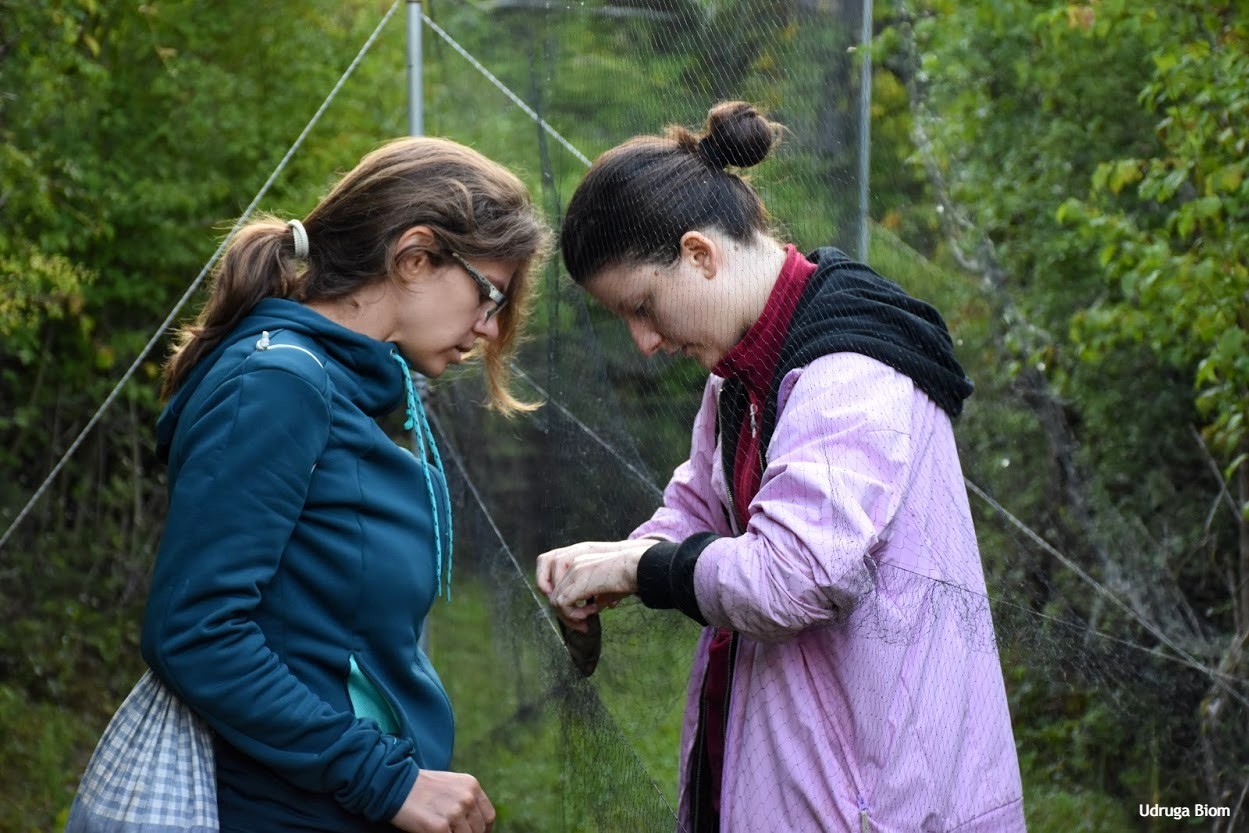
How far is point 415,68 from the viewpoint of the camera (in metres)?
4.25

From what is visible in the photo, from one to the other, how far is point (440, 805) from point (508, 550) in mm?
1532

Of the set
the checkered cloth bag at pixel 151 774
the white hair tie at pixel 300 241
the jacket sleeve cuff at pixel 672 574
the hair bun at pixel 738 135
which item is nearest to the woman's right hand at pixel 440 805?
the checkered cloth bag at pixel 151 774

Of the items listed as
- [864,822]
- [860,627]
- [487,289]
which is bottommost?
[864,822]

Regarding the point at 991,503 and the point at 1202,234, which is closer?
the point at 991,503

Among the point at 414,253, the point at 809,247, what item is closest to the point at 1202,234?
the point at 809,247

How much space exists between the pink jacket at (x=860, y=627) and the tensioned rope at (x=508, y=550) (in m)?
0.48

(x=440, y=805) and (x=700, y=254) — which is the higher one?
(x=700, y=254)

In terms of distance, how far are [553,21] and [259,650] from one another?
5.73 feet

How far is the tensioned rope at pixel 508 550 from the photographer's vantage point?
231 cm

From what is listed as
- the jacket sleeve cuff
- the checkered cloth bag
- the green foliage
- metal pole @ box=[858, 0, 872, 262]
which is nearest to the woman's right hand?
the checkered cloth bag

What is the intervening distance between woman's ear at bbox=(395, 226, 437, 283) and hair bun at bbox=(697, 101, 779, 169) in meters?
0.41

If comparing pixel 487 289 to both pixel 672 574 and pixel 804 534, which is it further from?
pixel 804 534

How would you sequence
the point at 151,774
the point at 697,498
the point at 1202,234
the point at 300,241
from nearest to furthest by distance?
the point at 151,774 < the point at 300,241 < the point at 697,498 < the point at 1202,234

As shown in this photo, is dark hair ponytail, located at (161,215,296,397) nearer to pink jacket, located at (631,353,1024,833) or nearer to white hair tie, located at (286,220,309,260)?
white hair tie, located at (286,220,309,260)
